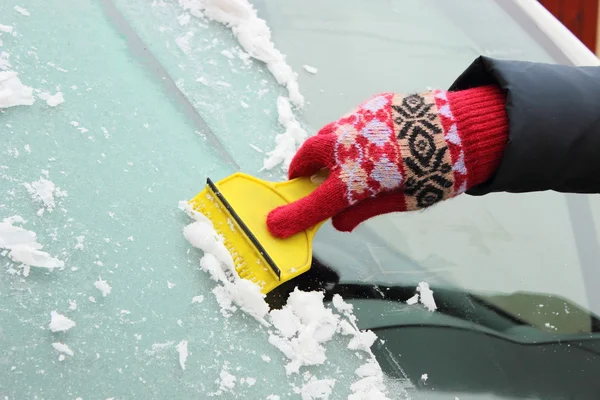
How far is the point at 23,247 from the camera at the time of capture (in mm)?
779

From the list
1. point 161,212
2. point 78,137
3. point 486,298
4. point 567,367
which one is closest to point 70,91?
point 78,137

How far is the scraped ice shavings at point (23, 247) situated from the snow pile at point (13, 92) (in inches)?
8.4

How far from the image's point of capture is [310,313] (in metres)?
0.82

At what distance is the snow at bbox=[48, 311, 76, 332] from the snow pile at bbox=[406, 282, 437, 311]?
466 millimetres

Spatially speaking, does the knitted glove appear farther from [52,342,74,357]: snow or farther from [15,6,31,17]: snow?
[15,6,31,17]: snow

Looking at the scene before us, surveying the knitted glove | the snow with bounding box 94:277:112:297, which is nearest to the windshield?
the snow with bounding box 94:277:112:297

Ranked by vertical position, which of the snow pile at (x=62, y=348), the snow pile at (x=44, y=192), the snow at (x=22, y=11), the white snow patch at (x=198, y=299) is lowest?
the snow pile at (x=62, y=348)

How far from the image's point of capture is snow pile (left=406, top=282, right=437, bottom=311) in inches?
35.3

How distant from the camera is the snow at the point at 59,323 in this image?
0.73 metres

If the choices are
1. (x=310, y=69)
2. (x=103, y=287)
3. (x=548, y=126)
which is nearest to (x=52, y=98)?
(x=103, y=287)

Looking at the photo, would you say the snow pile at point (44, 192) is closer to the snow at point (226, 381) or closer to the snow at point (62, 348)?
the snow at point (62, 348)

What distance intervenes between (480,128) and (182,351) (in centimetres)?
47

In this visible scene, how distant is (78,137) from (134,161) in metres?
0.09

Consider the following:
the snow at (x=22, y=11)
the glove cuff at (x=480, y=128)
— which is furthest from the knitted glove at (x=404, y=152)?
the snow at (x=22, y=11)
